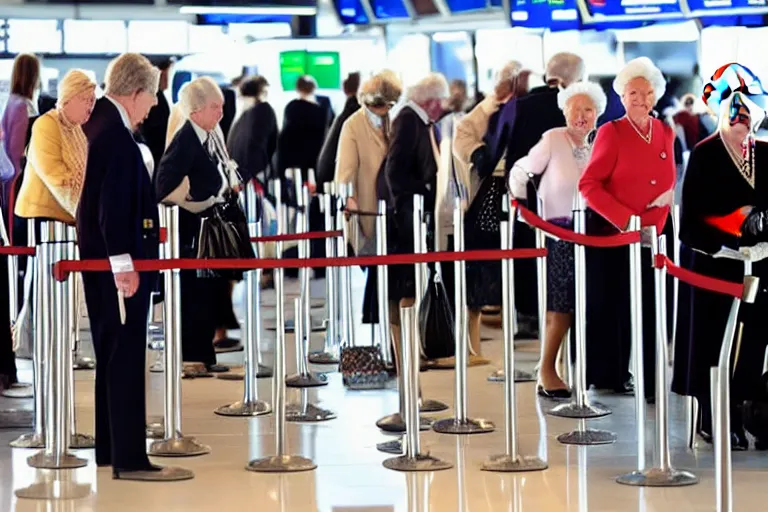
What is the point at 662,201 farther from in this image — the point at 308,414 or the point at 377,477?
the point at 377,477

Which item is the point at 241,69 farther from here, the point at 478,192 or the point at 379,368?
the point at 379,368

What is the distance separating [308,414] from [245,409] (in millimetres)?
382

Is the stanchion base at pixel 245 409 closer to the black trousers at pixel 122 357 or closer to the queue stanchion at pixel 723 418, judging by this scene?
the black trousers at pixel 122 357

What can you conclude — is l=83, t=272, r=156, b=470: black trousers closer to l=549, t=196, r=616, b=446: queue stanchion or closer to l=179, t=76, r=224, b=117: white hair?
l=549, t=196, r=616, b=446: queue stanchion

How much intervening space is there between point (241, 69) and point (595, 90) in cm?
453

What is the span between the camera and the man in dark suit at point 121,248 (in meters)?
7.49

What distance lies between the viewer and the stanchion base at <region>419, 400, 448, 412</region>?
963 centimetres

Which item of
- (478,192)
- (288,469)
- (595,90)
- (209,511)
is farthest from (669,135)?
(209,511)

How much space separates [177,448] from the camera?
8414 mm

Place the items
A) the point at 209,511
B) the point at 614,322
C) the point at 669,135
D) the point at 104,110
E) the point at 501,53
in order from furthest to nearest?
1. the point at 501,53
2. the point at 614,322
3. the point at 669,135
4. the point at 104,110
5. the point at 209,511

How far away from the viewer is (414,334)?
25.5 ft

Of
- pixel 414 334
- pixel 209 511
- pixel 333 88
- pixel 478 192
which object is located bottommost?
pixel 209 511

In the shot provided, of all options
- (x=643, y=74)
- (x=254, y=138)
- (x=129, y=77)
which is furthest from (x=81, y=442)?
(x=254, y=138)

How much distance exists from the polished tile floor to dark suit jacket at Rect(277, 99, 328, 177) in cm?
439
